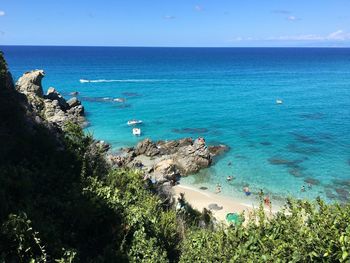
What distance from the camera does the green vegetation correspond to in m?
9.21

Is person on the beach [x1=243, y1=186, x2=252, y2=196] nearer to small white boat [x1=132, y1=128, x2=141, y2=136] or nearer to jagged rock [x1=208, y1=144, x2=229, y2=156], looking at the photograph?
jagged rock [x1=208, y1=144, x2=229, y2=156]

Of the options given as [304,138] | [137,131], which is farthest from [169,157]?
[304,138]

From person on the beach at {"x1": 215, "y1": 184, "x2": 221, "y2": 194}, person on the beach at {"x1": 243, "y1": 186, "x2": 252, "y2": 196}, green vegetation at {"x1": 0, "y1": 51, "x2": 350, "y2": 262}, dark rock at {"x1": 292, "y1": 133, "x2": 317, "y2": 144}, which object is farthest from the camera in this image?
dark rock at {"x1": 292, "y1": 133, "x2": 317, "y2": 144}

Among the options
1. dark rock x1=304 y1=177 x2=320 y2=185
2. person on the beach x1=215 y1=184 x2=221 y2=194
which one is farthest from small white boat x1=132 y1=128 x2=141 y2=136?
dark rock x1=304 y1=177 x2=320 y2=185

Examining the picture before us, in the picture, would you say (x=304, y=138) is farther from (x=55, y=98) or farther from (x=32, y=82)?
(x=55, y=98)

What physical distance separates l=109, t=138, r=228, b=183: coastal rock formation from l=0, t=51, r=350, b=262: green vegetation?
51.5 ft

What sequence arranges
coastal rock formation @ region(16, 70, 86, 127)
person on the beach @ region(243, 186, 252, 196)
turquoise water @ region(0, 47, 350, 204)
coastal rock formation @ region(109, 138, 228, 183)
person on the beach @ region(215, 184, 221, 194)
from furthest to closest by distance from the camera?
coastal rock formation @ region(16, 70, 86, 127) < turquoise water @ region(0, 47, 350, 204) < coastal rock formation @ region(109, 138, 228, 183) < person on the beach @ region(215, 184, 221, 194) < person on the beach @ region(243, 186, 252, 196)

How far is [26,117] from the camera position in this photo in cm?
1759

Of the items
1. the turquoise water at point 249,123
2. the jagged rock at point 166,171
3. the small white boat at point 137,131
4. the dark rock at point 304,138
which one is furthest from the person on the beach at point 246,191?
the small white boat at point 137,131

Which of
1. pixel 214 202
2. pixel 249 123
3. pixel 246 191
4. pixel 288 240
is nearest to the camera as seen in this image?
pixel 288 240

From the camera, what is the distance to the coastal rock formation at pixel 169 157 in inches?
1414

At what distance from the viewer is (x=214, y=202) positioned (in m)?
31.1

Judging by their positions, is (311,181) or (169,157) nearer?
(311,181)

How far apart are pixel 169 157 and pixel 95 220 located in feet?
88.2
